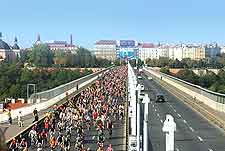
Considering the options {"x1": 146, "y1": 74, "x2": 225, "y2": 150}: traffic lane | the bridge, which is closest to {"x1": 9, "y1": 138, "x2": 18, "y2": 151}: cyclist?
the bridge

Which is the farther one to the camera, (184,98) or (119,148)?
(184,98)

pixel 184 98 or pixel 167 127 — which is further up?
pixel 167 127

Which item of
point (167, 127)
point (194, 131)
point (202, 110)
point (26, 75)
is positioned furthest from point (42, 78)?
point (167, 127)

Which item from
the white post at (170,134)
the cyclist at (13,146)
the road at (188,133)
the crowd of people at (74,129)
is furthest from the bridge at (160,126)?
the white post at (170,134)

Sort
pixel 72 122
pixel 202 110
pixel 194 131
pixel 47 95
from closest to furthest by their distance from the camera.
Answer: pixel 72 122 < pixel 194 131 < pixel 202 110 < pixel 47 95

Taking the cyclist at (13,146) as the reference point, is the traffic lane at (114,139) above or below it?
below

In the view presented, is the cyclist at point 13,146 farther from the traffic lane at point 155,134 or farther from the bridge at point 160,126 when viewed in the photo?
the traffic lane at point 155,134

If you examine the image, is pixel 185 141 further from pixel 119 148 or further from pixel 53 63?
pixel 53 63

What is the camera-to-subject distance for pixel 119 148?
84.7ft

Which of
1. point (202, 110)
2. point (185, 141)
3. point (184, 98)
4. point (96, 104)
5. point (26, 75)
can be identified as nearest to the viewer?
point (185, 141)

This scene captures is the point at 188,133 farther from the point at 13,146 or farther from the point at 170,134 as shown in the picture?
the point at 170,134

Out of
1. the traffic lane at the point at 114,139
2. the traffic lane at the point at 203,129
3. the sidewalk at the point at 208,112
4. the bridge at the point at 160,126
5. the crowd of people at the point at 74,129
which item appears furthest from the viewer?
the sidewalk at the point at 208,112

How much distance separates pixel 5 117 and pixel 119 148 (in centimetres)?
1571

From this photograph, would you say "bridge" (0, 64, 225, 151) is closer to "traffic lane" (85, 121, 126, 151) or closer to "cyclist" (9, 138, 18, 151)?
"traffic lane" (85, 121, 126, 151)
